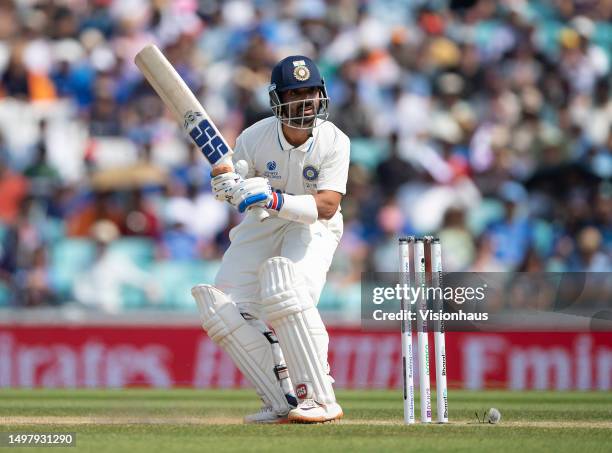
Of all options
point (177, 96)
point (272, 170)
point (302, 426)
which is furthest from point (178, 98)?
point (302, 426)

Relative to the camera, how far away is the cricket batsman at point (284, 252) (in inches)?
238

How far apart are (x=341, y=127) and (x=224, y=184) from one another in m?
6.39

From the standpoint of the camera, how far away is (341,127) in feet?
40.5

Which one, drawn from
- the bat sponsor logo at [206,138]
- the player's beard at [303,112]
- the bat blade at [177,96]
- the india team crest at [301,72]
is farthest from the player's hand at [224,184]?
the india team crest at [301,72]

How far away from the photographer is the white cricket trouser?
20.7ft

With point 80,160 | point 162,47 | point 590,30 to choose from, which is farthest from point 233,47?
point 590,30

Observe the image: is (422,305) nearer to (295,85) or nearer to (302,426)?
(302,426)

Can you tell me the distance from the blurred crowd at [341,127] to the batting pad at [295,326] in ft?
14.5

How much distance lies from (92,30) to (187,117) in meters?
7.44

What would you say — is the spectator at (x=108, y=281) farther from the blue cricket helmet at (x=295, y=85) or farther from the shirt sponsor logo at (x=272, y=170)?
the blue cricket helmet at (x=295, y=85)

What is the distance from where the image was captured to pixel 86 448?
16.2 feet

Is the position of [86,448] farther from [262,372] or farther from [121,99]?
[121,99]

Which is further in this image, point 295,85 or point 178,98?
point 178,98

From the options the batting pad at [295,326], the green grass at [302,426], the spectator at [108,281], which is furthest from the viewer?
the spectator at [108,281]
